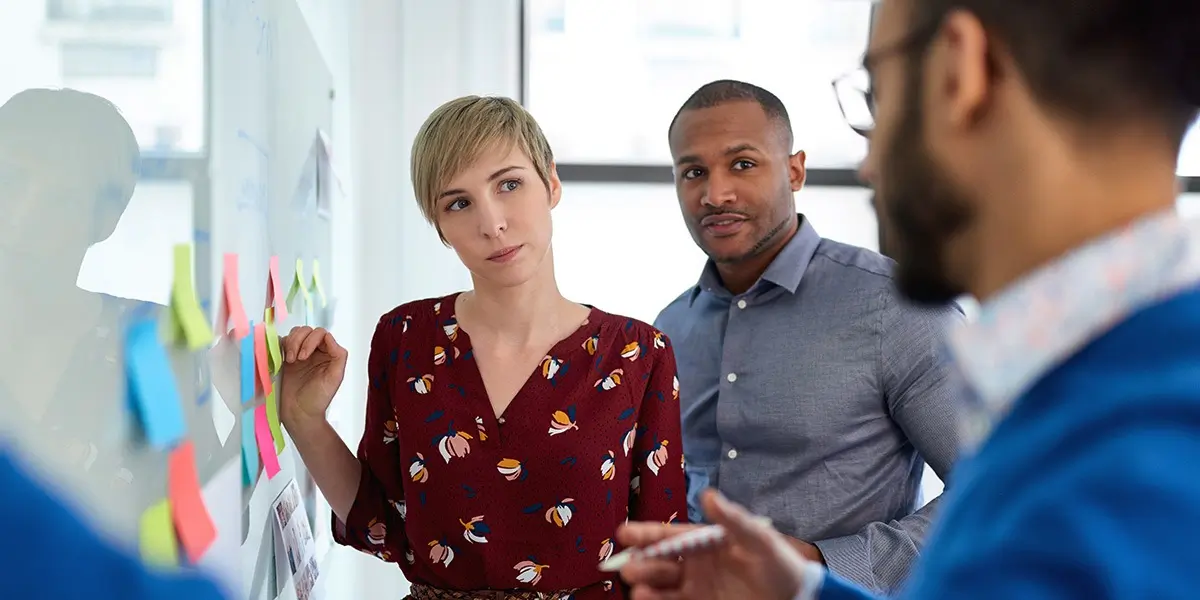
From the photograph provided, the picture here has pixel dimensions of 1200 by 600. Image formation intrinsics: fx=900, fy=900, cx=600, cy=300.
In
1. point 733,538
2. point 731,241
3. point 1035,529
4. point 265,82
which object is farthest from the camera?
point 731,241

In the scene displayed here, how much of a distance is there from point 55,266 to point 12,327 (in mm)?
61

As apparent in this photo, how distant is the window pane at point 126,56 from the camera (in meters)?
0.52

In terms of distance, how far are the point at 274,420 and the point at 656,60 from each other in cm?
196

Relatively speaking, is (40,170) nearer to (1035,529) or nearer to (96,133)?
(96,133)

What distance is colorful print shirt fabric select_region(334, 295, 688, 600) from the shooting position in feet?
4.28

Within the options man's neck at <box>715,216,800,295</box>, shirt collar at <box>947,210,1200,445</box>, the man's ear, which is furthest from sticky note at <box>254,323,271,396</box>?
the man's ear

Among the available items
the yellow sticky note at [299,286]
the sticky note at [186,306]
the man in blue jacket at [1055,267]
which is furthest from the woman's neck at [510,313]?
the man in blue jacket at [1055,267]

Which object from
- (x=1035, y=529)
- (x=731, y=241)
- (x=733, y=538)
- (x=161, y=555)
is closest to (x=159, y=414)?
(x=161, y=555)

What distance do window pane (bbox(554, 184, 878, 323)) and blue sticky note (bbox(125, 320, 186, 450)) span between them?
82.8 inches

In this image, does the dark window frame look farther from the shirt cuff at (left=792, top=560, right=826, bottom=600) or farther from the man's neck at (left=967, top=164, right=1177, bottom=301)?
the man's neck at (left=967, top=164, right=1177, bottom=301)

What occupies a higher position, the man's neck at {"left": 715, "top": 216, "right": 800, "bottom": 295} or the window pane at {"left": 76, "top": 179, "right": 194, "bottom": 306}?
the window pane at {"left": 76, "top": 179, "right": 194, "bottom": 306}

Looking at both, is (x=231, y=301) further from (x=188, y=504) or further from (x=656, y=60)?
(x=656, y=60)

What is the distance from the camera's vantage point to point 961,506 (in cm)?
54

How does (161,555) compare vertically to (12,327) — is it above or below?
below
